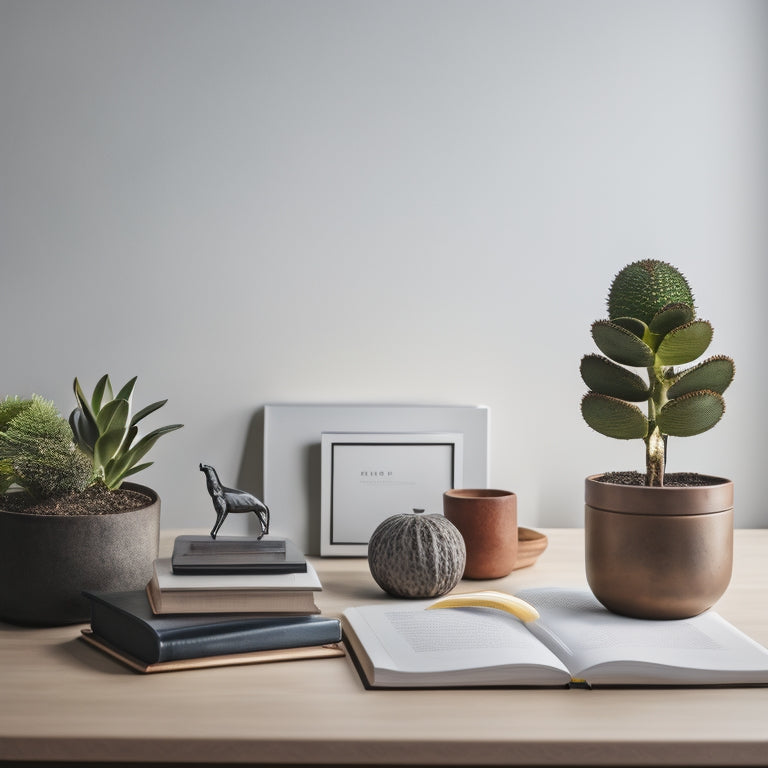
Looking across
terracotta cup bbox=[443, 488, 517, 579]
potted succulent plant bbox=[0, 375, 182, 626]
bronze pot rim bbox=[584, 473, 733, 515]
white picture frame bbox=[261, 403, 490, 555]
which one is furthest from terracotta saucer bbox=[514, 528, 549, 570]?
potted succulent plant bbox=[0, 375, 182, 626]

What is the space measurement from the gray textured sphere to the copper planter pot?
0.18 metres

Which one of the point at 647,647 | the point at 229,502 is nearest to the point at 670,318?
the point at 647,647

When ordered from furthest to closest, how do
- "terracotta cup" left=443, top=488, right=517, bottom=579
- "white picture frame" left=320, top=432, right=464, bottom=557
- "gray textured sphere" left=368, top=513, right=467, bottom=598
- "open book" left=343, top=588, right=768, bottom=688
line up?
"white picture frame" left=320, top=432, right=464, bottom=557 → "terracotta cup" left=443, top=488, right=517, bottom=579 → "gray textured sphere" left=368, top=513, right=467, bottom=598 → "open book" left=343, top=588, right=768, bottom=688

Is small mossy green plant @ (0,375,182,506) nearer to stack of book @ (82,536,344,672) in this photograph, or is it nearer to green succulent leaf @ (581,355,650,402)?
stack of book @ (82,536,344,672)

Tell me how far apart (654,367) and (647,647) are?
11.1 inches

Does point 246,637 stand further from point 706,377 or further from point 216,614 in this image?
point 706,377

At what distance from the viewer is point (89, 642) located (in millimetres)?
800

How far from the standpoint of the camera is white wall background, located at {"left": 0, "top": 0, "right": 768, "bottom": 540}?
1.27 metres

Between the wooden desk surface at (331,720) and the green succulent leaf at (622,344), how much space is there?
0.32m

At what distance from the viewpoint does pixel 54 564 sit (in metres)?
0.83

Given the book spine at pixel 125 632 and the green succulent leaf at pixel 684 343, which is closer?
the book spine at pixel 125 632

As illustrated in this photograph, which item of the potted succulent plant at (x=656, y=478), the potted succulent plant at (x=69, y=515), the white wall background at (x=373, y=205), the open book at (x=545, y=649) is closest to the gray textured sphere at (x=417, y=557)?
the open book at (x=545, y=649)

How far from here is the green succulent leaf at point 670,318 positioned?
0.84 m

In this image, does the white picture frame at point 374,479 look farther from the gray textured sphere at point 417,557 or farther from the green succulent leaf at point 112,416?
the green succulent leaf at point 112,416
